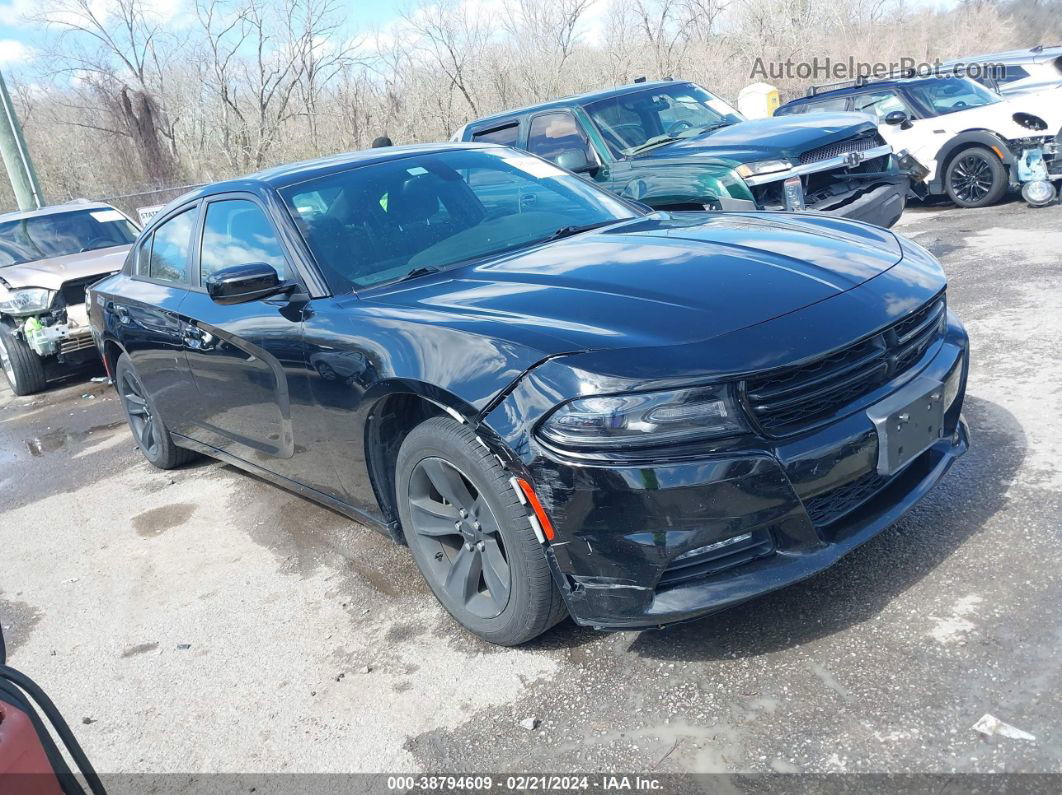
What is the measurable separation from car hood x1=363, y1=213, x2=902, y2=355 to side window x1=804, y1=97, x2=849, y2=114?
8686 millimetres

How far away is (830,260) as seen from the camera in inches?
124

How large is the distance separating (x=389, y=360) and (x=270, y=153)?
26075mm

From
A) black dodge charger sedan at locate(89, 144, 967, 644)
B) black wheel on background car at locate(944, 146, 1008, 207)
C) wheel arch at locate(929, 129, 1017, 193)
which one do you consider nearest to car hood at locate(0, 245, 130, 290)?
black dodge charger sedan at locate(89, 144, 967, 644)

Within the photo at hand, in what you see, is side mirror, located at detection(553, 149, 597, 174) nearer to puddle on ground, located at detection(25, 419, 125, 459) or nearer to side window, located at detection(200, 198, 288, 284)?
side window, located at detection(200, 198, 288, 284)

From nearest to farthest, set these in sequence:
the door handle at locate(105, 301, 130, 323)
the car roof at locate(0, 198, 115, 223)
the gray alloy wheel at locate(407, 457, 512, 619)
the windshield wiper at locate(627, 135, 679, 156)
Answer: the gray alloy wheel at locate(407, 457, 512, 619), the door handle at locate(105, 301, 130, 323), the windshield wiper at locate(627, 135, 679, 156), the car roof at locate(0, 198, 115, 223)

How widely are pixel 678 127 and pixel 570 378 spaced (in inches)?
241

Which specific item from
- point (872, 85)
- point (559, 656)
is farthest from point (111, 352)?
point (872, 85)

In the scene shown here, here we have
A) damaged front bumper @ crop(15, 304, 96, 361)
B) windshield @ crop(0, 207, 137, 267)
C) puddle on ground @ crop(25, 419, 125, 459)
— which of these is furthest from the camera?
windshield @ crop(0, 207, 137, 267)

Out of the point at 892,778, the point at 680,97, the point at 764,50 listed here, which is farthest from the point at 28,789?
the point at 764,50

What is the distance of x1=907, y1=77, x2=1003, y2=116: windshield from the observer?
1065 cm

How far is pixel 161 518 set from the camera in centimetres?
502

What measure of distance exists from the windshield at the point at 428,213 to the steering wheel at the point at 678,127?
399 centimetres

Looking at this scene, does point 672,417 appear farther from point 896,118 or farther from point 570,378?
point 896,118

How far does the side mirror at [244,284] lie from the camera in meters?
3.50
